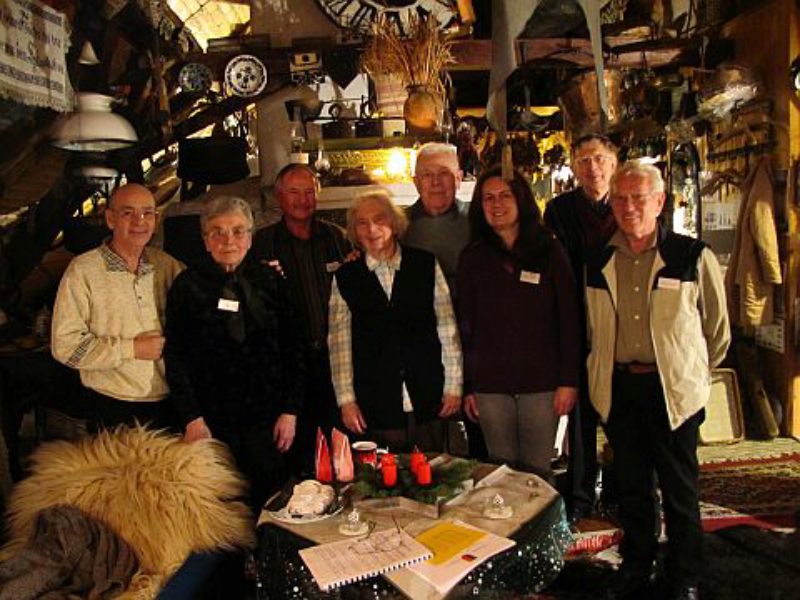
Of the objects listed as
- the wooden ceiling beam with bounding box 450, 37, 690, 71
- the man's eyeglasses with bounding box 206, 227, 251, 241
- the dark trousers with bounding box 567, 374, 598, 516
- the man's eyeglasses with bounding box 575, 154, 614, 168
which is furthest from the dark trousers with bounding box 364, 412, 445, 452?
the wooden ceiling beam with bounding box 450, 37, 690, 71

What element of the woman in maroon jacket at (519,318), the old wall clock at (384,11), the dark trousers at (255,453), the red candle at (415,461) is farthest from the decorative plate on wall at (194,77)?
the red candle at (415,461)

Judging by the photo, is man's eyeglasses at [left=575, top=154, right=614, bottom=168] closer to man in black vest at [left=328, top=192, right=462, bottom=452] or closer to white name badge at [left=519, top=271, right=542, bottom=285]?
white name badge at [left=519, top=271, right=542, bottom=285]

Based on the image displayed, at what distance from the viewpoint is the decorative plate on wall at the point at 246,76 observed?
13.9 feet

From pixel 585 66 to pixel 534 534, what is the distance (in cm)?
307

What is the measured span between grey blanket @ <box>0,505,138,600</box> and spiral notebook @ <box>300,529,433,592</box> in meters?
0.56

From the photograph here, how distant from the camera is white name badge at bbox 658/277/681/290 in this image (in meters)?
2.28

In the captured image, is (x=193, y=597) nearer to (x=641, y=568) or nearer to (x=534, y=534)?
(x=534, y=534)

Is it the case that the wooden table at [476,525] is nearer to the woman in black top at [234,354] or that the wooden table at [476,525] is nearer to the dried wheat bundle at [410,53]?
the woman in black top at [234,354]

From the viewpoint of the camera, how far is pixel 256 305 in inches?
99.0

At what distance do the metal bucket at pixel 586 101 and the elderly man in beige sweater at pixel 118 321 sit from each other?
251 centimetres

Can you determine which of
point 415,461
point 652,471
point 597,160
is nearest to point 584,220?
point 597,160

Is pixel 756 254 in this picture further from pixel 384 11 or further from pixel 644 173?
pixel 384 11

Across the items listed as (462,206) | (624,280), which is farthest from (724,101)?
(624,280)

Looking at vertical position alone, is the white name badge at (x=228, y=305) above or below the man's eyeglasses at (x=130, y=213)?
below
